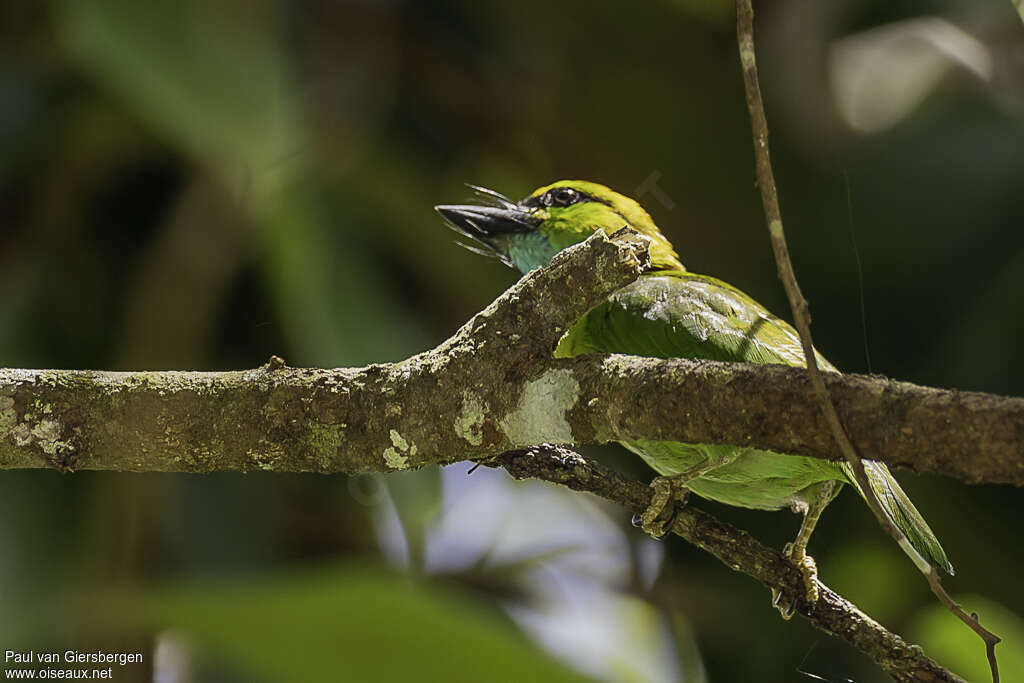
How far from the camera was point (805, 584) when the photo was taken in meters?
1.54

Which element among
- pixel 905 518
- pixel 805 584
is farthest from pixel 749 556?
pixel 905 518

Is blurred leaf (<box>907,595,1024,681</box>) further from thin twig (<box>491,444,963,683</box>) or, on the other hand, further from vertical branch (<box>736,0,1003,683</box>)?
vertical branch (<box>736,0,1003,683</box>)

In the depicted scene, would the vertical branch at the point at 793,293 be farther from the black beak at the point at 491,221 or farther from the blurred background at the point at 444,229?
the blurred background at the point at 444,229

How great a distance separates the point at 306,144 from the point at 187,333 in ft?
2.43

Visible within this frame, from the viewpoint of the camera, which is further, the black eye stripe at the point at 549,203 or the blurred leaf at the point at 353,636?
the black eye stripe at the point at 549,203

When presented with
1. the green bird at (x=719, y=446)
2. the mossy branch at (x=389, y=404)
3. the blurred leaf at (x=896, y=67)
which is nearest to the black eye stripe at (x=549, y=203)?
the green bird at (x=719, y=446)

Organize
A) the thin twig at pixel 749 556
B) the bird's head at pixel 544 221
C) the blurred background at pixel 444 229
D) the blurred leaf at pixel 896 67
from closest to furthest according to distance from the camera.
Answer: the thin twig at pixel 749 556
the bird's head at pixel 544 221
the blurred background at pixel 444 229
the blurred leaf at pixel 896 67

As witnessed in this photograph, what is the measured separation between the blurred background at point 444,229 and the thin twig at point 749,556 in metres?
1.60

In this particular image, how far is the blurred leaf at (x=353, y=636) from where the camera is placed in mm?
1735

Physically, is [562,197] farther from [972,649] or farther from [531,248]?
[972,649]

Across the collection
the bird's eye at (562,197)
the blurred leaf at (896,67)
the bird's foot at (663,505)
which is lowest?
the bird's foot at (663,505)

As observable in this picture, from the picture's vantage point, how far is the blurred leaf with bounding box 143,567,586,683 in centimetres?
174

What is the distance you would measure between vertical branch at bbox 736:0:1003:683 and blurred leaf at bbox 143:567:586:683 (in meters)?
0.65

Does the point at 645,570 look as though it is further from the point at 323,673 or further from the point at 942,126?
the point at 323,673
